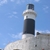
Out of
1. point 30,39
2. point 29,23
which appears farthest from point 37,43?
point 29,23

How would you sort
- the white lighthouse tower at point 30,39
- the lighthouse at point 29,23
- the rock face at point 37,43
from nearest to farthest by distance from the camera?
the rock face at point 37,43 < the white lighthouse tower at point 30,39 < the lighthouse at point 29,23

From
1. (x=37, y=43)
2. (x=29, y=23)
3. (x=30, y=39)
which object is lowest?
(x=37, y=43)

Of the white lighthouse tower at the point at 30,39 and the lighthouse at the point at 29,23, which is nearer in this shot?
the white lighthouse tower at the point at 30,39

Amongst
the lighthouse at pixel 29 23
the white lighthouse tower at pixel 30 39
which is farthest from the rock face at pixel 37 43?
the lighthouse at pixel 29 23

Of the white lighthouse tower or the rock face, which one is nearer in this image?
the rock face

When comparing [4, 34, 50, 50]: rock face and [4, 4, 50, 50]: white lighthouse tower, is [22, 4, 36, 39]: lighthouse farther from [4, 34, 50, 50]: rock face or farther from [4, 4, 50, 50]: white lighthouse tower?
[4, 34, 50, 50]: rock face

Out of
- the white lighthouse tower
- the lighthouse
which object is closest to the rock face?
the white lighthouse tower

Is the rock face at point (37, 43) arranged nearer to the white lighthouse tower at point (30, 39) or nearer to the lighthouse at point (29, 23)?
the white lighthouse tower at point (30, 39)

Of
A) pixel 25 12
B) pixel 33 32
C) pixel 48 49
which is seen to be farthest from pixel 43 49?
pixel 25 12

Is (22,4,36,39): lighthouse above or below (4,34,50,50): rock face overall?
above

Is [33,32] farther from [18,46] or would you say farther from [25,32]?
[18,46]

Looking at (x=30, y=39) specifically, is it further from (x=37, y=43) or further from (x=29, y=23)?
(x=29, y=23)

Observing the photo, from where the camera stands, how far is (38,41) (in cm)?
2878

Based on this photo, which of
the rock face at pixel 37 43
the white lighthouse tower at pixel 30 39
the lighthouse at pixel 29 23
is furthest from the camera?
the lighthouse at pixel 29 23
